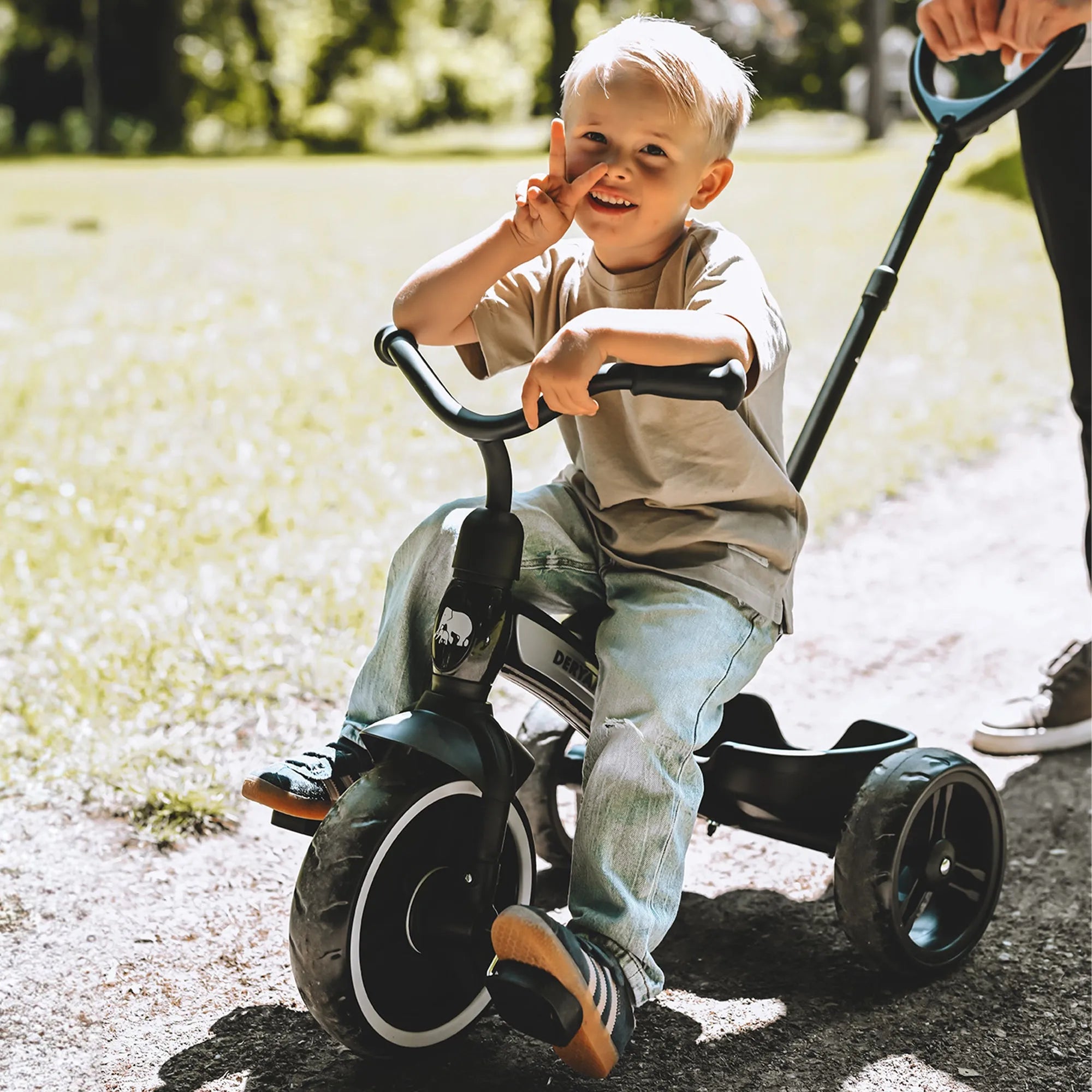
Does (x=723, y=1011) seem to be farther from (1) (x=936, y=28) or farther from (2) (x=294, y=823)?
(1) (x=936, y=28)

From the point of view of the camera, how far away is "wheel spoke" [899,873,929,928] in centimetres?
230

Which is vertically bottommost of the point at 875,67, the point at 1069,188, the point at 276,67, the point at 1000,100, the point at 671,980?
the point at 671,980

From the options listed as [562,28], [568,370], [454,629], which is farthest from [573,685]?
[562,28]

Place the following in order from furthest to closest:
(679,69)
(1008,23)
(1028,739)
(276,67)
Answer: (276,67)
(1028,739)
(1008,23)
(679,69)

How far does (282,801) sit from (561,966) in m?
0.51


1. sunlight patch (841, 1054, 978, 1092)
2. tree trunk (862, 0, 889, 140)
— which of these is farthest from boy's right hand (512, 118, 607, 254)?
tree trunk (862, 0, 889, 140)

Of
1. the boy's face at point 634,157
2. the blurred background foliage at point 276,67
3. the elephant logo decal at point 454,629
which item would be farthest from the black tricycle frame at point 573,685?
the blurred background foliage at point 276,67

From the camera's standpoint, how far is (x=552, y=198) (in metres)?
2.06

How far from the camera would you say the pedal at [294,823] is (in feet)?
7.12

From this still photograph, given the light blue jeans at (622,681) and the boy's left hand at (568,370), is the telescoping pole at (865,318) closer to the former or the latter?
the light blue jeans at (622,681)

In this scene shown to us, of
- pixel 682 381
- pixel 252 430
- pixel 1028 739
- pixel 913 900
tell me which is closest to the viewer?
pixel 682 381

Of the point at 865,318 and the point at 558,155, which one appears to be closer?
the point at 558,155

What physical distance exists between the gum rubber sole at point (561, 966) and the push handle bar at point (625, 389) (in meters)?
0.67

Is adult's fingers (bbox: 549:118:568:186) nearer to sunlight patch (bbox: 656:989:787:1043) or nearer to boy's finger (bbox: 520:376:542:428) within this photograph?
boy's finger (bbox: 520:376:542:428)
